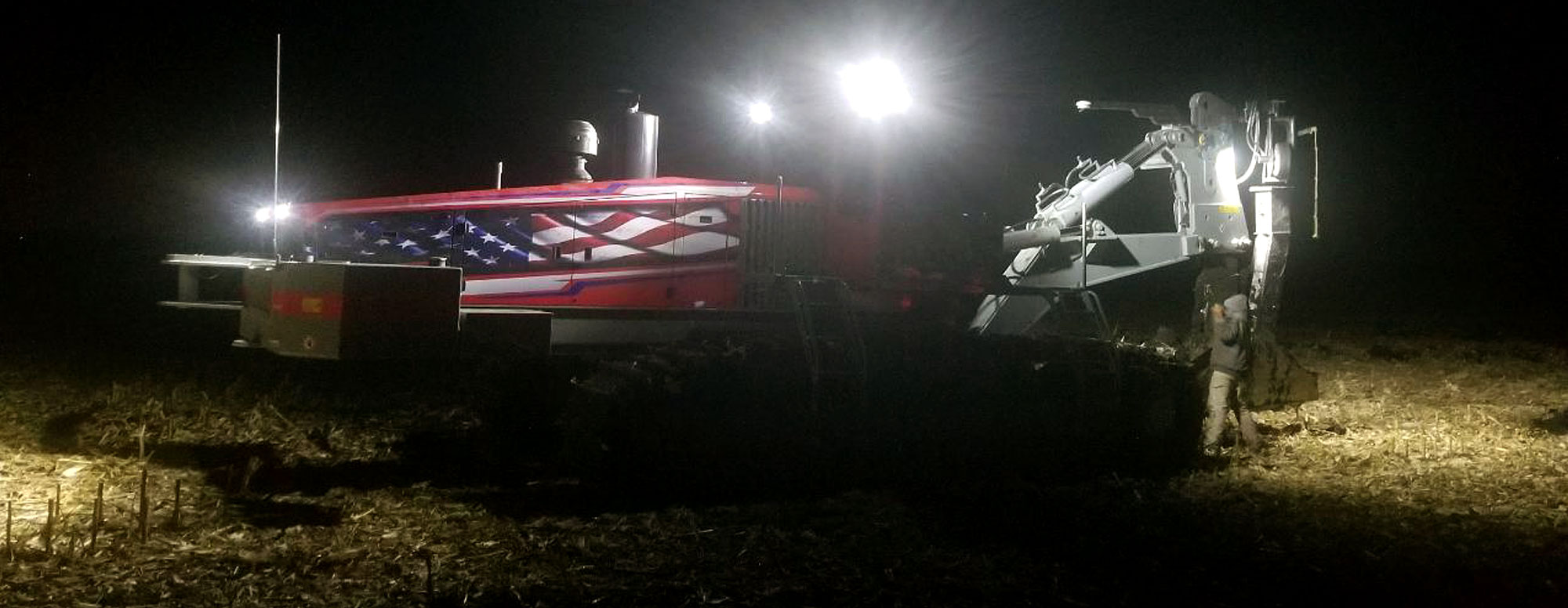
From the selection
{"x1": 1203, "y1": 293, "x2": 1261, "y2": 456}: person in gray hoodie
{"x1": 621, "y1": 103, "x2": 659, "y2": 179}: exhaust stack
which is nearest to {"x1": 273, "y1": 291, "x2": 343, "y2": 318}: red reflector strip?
{"x1": 621, "y1": 103, "x2": 659, "y2": 179}: exhaust stack

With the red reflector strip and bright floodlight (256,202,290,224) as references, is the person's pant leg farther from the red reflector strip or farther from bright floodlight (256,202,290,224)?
bright floodlight (256,202,290,224)

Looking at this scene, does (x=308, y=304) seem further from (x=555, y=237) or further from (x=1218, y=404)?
(x=1218, y=404)

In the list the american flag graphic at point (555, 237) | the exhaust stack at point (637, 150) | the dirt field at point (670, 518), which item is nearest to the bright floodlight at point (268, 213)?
the american flag graphic at point (555, 237)

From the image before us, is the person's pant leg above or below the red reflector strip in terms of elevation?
below

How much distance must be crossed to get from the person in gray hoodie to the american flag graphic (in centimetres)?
431

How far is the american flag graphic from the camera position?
1022cm

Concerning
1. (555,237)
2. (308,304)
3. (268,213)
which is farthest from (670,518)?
(268,213)

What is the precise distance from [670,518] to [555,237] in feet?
11.6

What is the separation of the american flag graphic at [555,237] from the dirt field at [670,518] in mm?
1089

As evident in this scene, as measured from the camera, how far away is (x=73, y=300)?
18656 millimetres

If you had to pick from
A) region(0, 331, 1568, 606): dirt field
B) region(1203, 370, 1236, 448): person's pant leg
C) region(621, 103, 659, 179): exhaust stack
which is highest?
region(621, 103, 659, 179): exhaust stack

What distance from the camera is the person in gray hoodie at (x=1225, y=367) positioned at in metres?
10.7

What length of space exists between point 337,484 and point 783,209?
383cm

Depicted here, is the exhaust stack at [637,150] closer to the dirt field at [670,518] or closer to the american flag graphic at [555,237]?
the american flag graphic at [555,237]
